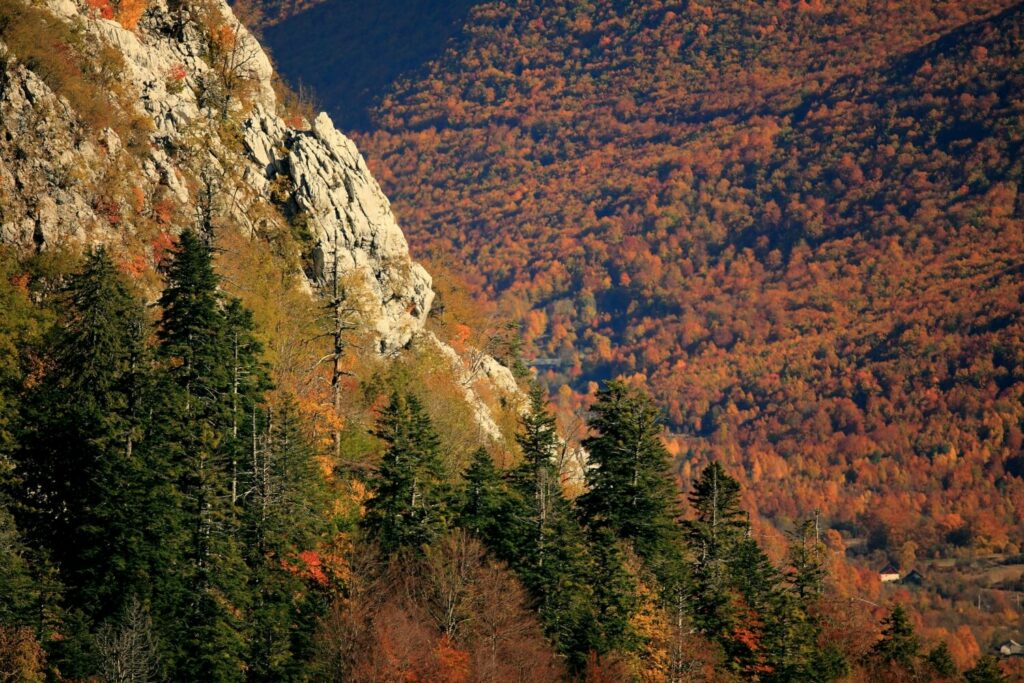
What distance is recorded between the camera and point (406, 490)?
63344 mm

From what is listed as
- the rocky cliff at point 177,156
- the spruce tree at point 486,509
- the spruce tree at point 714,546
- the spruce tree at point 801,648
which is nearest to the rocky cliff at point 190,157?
the rocky cliff at point 177,156

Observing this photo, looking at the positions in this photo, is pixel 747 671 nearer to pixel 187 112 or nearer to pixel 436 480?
pixel 436 480

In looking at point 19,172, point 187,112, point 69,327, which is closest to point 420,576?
point 69,327

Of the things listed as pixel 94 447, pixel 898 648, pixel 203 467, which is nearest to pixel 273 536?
pixel 203 467

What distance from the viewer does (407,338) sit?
8856 centimetres

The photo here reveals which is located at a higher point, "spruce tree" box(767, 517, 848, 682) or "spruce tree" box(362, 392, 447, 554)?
"spruce tree" box(362, 392, 447, 554)

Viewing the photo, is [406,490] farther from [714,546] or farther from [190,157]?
[190,157]

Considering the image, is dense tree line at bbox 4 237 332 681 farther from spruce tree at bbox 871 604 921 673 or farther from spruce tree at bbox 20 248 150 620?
spruce tree at bbox 871 604 921 673

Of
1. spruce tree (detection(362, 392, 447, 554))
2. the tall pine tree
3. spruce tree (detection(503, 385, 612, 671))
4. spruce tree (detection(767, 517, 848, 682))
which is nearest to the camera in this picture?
spruce tree (detection(503, 385, 612, 671))

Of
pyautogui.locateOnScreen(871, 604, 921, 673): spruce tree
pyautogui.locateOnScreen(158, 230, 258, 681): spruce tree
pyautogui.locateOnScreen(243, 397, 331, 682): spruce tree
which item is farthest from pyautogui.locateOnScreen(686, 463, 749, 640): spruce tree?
pyautogui.locateOnScreen(158, 230, 258, 681): spruce tree

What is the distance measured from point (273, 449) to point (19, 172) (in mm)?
18722

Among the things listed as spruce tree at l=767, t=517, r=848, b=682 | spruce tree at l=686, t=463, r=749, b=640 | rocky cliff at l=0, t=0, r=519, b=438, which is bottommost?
spruce tree at l=767, t=517, r=848, b=682

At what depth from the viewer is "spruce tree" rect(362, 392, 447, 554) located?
6256cm

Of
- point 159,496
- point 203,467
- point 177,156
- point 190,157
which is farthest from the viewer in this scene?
point 190,157
